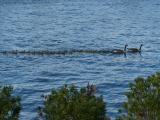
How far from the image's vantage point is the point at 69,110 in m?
24.5

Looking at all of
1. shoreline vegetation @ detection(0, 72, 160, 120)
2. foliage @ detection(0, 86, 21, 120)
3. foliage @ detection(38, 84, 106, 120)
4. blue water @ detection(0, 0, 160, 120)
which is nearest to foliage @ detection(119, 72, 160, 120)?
shoreline vegetation @ detection(0, 72, 160, 120)

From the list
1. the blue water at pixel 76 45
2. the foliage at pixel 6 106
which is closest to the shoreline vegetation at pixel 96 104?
the foliage at pixel 6 106

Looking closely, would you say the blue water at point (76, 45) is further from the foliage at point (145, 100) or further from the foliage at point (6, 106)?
the foliage at point (145, 100)

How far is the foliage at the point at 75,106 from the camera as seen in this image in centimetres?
2405

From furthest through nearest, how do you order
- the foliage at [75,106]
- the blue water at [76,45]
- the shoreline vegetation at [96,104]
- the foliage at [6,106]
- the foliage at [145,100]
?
the blue water at [76,45] → the foliage at [6,106] → the foliage at [75,106] → the shoreline vegetation at [96,104] → the foliage at [145,100]

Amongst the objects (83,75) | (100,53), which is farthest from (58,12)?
(83,75)

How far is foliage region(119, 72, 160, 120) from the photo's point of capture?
23453mm

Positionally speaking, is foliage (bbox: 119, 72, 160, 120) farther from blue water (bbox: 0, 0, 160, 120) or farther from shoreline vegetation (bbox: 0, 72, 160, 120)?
blue water (bbox: 0, 0, 160, 120)

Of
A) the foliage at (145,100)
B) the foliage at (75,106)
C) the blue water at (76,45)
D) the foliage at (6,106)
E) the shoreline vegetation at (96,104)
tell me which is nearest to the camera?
the foliage at (145,100)

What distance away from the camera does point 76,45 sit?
8456 centimetres

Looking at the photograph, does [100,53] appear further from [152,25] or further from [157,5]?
[157,5]

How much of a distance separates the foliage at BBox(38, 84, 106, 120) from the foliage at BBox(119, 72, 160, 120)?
6.36 feet

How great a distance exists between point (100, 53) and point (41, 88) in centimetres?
2111

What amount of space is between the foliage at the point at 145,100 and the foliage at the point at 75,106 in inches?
76.3
